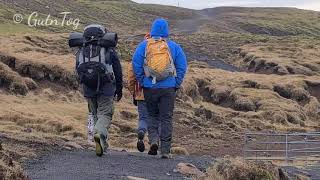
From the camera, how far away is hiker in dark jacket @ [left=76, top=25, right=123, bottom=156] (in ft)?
31.2

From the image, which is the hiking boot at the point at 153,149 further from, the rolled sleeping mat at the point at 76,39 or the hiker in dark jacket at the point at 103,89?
the rolled sleeping mat at the point at 76,39

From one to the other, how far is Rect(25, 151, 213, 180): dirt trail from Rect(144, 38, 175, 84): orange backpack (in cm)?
133

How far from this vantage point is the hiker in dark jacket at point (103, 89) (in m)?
9.50

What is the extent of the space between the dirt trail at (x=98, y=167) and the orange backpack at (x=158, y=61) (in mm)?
1334

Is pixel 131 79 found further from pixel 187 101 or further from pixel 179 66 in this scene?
pixel 187 101

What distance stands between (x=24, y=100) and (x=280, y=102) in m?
15.2

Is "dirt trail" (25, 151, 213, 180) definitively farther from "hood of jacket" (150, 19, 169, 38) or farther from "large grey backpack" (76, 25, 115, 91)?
"hood of jacket" (150, 19, 169, 38)

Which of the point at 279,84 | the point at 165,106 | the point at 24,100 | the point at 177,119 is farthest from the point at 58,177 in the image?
the point at 279,84

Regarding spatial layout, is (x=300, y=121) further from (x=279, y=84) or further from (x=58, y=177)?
(x=58, y=177)

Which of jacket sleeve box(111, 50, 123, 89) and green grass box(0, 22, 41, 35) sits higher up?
jacket sleeve box(111, 50, 123, 89)

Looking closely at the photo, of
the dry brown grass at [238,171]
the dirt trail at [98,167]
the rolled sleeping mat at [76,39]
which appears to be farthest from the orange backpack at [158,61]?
the dry brown grass at [238,171]

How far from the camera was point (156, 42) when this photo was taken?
994 centimetres

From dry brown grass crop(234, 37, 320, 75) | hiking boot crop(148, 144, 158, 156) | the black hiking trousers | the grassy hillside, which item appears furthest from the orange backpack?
dry brown grass crop(234, 37, 320, 75)

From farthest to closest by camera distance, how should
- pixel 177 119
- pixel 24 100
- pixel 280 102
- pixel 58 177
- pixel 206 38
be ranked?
pixel 206 38 < pixel 280 102 < pixel 177 119 < pixel 24 100 < pixel 58 177
